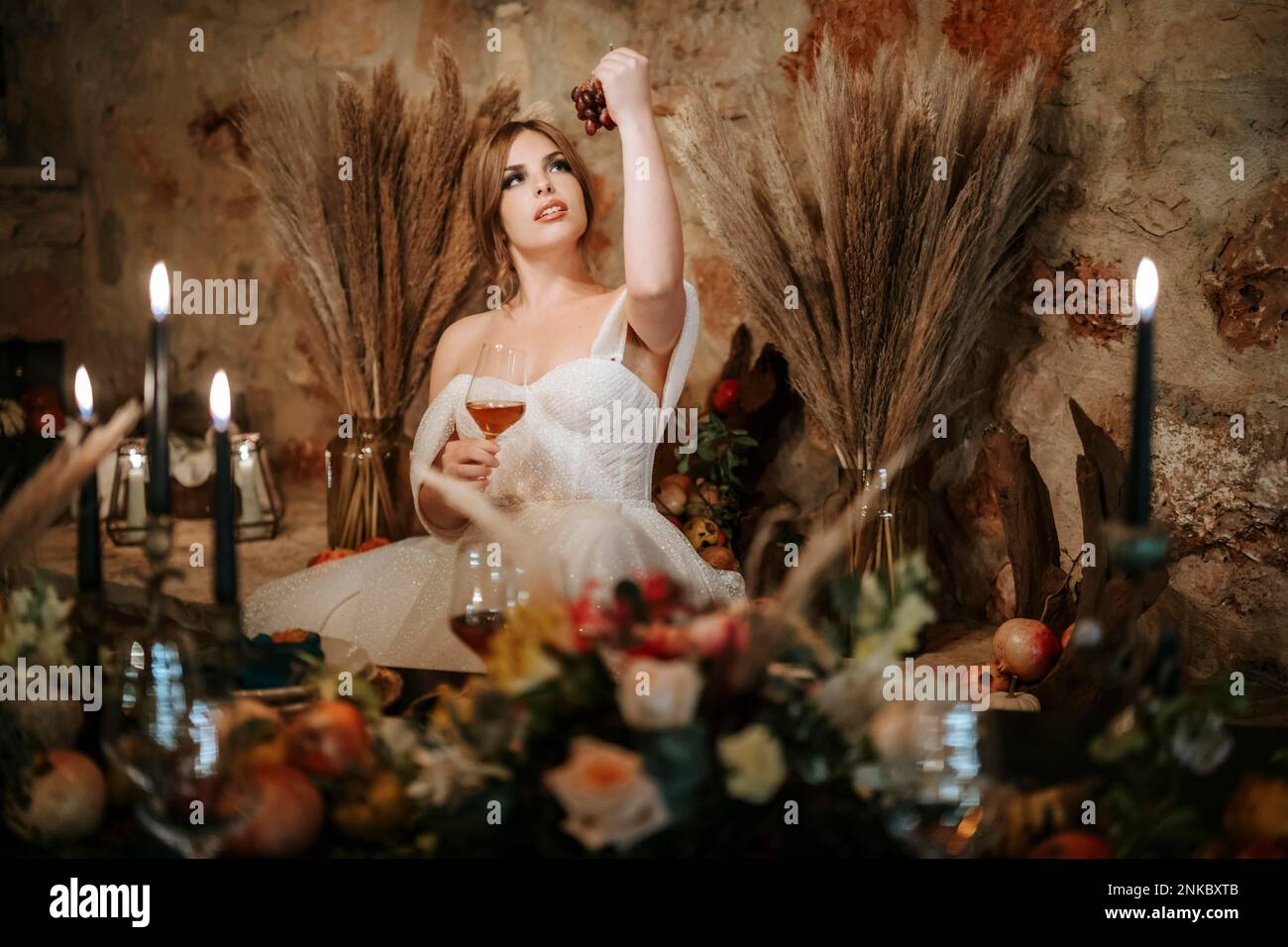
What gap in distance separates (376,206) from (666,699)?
6.84ft

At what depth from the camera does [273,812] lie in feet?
2.82

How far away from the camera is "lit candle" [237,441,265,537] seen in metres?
2.95

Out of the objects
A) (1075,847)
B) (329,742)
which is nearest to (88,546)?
(329,742)

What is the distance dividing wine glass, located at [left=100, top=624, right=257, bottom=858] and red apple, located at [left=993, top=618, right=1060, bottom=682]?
150cm

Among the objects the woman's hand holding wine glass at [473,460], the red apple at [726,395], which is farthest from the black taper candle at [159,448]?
the red apple at [726,395]

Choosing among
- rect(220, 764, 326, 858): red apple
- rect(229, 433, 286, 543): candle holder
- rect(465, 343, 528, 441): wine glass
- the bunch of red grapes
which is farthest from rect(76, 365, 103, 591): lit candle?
rect(229, 433, 286, 543): candle holder

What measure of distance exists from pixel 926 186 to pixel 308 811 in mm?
1735

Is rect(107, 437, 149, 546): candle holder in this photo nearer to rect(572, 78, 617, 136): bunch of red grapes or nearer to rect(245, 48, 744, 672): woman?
rect(245, 48, 744, 672): woman

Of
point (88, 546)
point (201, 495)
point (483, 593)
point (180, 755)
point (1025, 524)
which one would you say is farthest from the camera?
point (201, 495)

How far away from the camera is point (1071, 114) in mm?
2297

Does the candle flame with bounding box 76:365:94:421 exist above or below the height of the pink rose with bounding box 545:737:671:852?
above

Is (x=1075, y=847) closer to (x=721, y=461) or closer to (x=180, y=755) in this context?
(x=180, y=755)
